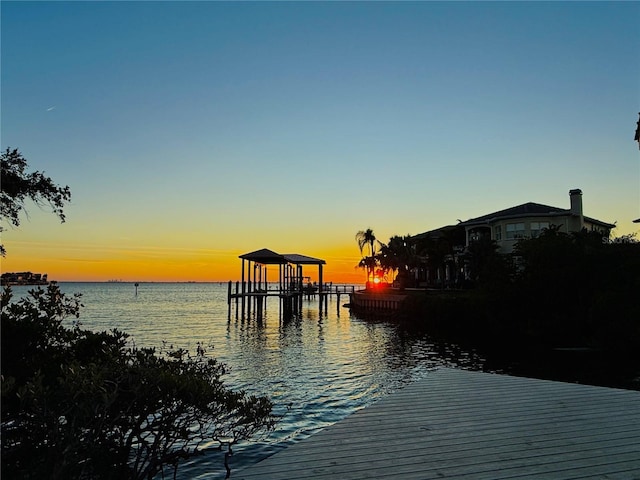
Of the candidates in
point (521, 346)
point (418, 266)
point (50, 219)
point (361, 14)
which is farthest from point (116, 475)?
point (418, 266)

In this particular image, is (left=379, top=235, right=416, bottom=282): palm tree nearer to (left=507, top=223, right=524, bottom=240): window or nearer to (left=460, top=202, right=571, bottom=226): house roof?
(left=460, top=202, right=571, bottom=226): house roof

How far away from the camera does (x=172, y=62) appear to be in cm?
1456

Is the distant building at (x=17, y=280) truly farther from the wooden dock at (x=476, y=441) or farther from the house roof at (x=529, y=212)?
the house roof at (x=529, y=212)

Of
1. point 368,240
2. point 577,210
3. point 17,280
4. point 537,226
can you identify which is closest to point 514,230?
point 537,226

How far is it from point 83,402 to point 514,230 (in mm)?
40641

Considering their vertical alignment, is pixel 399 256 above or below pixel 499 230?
below

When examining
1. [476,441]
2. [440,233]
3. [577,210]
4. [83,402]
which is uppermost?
[577,210]

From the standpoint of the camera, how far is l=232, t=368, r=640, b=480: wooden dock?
477 cm

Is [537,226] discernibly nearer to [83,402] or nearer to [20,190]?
[20,190]

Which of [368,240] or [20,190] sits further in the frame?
[368,240]

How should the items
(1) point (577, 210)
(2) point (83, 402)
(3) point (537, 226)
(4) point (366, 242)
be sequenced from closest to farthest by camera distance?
1. (2) point (83, 402)
2. (1) point (577, 210)
3. (3) point (537, 226)
4. (4) point (366, 242)

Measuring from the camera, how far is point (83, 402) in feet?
11.8

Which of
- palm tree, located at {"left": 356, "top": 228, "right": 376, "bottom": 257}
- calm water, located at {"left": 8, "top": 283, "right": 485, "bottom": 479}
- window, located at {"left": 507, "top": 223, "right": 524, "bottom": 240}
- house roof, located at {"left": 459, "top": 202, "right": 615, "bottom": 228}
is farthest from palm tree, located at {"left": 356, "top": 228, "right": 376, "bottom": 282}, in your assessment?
calm water, located at {"left": 8, "top": 283, "right": 485, "bottom": 479}

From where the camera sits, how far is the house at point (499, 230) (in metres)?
38.1
